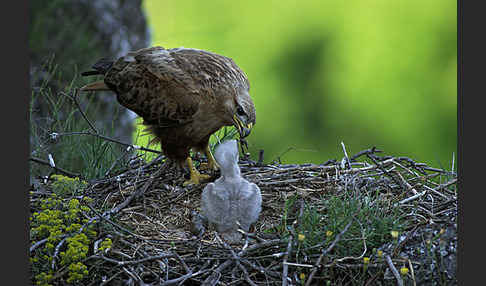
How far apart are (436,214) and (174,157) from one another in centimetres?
196

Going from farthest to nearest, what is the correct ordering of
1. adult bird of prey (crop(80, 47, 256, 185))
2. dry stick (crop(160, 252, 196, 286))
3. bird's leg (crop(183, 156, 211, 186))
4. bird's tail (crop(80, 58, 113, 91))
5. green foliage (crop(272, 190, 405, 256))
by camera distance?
bird's tail (crop(80, 58, 113, 91)) → bird's leg (crop(183, 156, 211, 186)) → adult bird of prey (crop(80, 47, 256, 185)) → green foliage (crop(272, 190, 405, 256)) → dry stick (crop(160, 252, 196, 286))

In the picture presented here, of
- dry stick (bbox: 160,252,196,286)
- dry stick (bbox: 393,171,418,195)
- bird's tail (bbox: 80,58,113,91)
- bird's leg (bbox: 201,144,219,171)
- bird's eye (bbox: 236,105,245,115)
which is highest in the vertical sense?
bird's tail (bbox: 80,58,113,91)

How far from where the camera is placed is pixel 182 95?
4.21m

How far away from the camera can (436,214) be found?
326cm

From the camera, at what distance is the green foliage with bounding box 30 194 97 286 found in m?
2.80

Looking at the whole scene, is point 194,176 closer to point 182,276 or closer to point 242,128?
point 242,128

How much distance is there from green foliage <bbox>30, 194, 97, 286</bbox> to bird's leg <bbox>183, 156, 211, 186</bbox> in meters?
1.11

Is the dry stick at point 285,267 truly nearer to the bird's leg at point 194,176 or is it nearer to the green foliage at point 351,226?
the green foliage at point 351,226

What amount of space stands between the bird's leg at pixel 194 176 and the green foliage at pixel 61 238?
1.11 metres

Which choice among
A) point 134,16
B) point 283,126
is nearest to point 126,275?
point 283,126

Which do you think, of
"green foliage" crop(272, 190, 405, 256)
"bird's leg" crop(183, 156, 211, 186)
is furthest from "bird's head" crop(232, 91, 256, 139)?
"green foliage" crop(272, 190, 405, 256)

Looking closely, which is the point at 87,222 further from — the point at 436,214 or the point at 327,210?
the point at 436,214

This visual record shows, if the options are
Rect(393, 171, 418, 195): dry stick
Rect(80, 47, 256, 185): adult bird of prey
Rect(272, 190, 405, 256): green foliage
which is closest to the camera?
Rect(272, 190, 405, 256): green foliage

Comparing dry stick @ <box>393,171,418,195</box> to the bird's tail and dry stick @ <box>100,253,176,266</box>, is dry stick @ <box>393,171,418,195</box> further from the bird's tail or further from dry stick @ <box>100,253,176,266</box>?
the bird's tail
